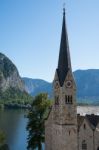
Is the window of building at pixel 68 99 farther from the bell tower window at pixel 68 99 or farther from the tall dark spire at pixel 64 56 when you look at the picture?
the tall dark spire at pixel 64 56

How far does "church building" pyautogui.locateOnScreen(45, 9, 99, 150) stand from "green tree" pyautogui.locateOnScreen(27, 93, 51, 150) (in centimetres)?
1327

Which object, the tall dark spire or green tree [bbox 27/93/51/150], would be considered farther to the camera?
green tree [bbox 27/93/51/150]

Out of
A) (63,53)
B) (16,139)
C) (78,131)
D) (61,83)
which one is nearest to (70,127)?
(78,131)

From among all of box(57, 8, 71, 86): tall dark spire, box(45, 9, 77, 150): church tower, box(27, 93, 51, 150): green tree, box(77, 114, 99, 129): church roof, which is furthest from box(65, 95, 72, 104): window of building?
box(27, 93, 51, 150): green tree

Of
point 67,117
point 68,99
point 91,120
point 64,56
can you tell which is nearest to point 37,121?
point 91,120

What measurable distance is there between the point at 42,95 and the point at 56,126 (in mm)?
16766

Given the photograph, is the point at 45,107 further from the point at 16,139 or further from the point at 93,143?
the point at 16,139

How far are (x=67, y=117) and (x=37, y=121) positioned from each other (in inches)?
691

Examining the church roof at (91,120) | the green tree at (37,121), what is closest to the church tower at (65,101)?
the church roof at (91,120)

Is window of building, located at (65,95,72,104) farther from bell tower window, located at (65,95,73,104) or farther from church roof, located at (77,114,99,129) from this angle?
church roof, located at (77,114,99,129)

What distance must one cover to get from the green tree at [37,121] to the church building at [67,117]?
43.5ft

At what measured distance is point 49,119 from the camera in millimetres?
67312

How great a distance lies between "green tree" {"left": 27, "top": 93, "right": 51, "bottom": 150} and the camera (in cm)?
7381

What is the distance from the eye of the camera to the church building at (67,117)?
58.5 meters
